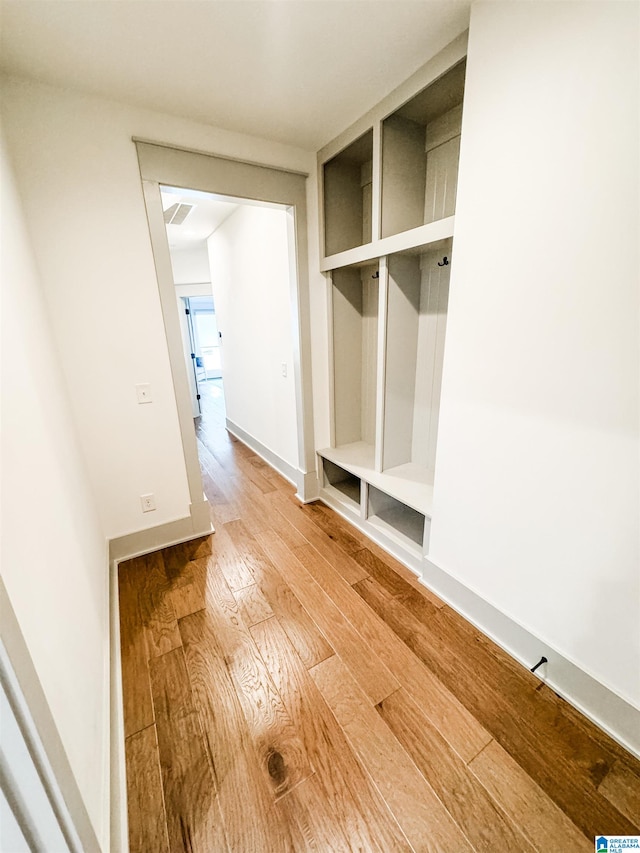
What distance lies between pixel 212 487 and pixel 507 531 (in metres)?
2.52

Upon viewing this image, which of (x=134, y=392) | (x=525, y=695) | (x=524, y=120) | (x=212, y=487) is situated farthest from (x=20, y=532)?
(x=212, y=487)

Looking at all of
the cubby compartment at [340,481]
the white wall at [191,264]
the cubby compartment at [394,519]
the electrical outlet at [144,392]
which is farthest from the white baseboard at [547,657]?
the white wall at [191,264]

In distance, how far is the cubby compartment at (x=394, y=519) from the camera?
2145 millimetres

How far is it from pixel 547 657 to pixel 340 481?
5.90 feet

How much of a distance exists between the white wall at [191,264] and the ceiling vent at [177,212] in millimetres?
1367

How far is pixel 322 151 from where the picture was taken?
2.15 m

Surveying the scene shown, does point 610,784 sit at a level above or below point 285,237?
below

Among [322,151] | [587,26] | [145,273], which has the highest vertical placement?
[322,151]

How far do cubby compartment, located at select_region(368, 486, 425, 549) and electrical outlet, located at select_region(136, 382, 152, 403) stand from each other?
1.57m

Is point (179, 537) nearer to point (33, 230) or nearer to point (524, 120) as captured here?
point (33, 230)

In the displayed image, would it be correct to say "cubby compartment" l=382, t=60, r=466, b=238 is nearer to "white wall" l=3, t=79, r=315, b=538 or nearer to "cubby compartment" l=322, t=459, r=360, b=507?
"white wall" l=3, t=79, r=315, b=538

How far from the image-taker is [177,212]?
3309 mm

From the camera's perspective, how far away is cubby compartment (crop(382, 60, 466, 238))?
174 centimetres

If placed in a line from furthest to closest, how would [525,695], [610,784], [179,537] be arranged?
1. [179,537]
2. [525,695]
3. [610,784]
